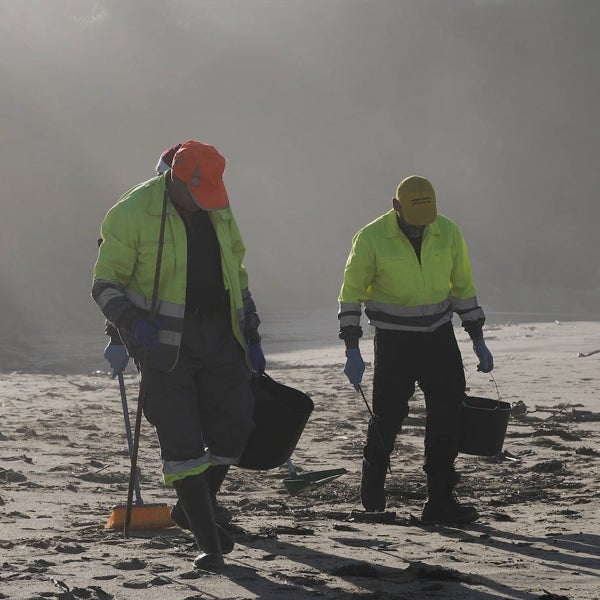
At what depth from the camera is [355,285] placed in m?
6.18

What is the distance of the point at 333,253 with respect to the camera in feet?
148

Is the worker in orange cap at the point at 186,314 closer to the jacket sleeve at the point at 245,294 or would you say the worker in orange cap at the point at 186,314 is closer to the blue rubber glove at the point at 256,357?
the jacket sleeve at the point at 245,294

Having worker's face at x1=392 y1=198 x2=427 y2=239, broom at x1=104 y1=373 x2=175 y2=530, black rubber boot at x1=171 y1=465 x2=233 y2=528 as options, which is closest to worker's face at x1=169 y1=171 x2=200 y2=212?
broom at x1=104 y1=373 x2=175 y2=530

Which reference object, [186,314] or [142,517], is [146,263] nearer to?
[186,314]

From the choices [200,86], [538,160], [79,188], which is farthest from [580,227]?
[79,188]

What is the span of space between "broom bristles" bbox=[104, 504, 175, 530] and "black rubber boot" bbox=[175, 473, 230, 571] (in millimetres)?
774

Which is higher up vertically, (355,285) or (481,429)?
(355,285)

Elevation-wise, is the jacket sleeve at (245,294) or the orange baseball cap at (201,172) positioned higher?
the orange baseball cap at (201,172)

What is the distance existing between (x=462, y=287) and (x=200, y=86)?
4632 cm

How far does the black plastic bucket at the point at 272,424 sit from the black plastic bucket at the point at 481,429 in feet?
4.22

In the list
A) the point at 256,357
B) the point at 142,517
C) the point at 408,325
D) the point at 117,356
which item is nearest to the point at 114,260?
the point at 117,356

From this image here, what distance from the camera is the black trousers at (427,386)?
19.9 ft

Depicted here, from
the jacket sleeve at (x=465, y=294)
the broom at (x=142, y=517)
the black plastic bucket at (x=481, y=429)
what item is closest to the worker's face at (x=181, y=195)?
the broom at (x=142, y=517)

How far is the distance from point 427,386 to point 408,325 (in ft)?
1.05
